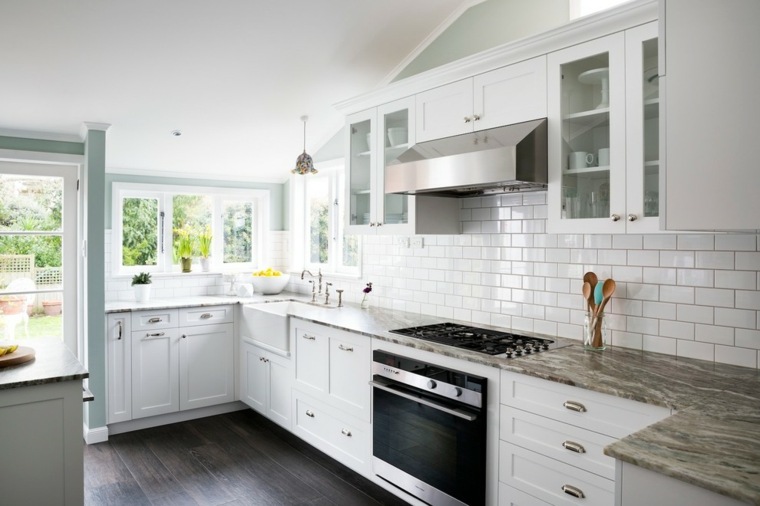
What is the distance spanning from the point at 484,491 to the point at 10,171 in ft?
12.7

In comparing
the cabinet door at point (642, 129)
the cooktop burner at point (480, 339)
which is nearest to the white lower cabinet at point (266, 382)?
the cooktop burner at point (480, 339)

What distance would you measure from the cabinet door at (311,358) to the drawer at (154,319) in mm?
1117

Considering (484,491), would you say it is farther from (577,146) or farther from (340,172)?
(340,172)

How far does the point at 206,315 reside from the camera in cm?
440

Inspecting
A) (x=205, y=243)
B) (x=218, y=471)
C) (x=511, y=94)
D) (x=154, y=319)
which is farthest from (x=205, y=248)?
(x=511, y=94)

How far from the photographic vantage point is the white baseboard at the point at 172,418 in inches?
162

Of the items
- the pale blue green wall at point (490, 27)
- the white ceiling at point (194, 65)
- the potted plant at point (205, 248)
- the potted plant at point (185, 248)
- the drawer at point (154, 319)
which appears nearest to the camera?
the white ceiling at point (194, 65)

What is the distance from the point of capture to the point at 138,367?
4105 millimetres

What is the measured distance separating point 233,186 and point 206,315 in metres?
1.44

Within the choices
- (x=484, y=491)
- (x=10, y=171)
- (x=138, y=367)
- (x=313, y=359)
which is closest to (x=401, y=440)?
(x=484, y=491)

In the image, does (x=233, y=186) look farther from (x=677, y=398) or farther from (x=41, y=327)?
(x=677, y=398)

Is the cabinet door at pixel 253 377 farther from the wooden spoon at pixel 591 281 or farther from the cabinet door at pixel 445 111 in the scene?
the wooden spoon at pixel 591 281

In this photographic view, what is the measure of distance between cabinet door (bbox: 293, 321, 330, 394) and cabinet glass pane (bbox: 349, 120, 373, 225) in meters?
0.83

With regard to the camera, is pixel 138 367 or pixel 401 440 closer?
pixel 401 440
